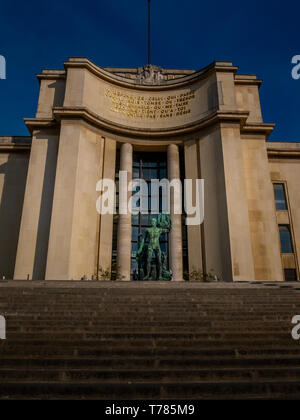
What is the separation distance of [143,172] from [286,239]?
38.5 feet

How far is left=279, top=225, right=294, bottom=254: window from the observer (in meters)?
22.7

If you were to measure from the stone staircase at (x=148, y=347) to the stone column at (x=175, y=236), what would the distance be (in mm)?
12137

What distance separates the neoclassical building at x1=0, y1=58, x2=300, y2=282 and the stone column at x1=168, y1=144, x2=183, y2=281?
0.07 meters

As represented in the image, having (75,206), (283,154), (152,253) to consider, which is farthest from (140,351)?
(283,154)

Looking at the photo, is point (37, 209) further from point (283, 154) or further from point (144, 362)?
point (283, 154)

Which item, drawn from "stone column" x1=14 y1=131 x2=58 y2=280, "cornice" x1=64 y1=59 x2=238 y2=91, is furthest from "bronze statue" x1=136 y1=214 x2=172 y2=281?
"cornice" x1=64 y1=59 x2=238 y2=91

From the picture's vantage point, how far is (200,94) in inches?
976

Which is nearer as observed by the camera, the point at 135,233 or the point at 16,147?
the point at 135,233

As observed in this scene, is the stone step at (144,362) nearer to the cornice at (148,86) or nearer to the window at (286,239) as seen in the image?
the window at (286,239)

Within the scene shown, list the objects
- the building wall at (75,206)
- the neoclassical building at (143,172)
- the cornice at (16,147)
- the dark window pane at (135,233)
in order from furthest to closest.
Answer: the cornice at (16,147), the dark window pane at (135,233), the neoclassical building at (143,172), the building wall at (75,206)

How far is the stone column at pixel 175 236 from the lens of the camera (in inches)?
830

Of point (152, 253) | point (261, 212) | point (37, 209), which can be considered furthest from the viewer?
point (261, 212)

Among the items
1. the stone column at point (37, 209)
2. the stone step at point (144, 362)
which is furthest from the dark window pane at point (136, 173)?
the stone step at point (144, 362)

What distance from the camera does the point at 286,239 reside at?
22969 mm
